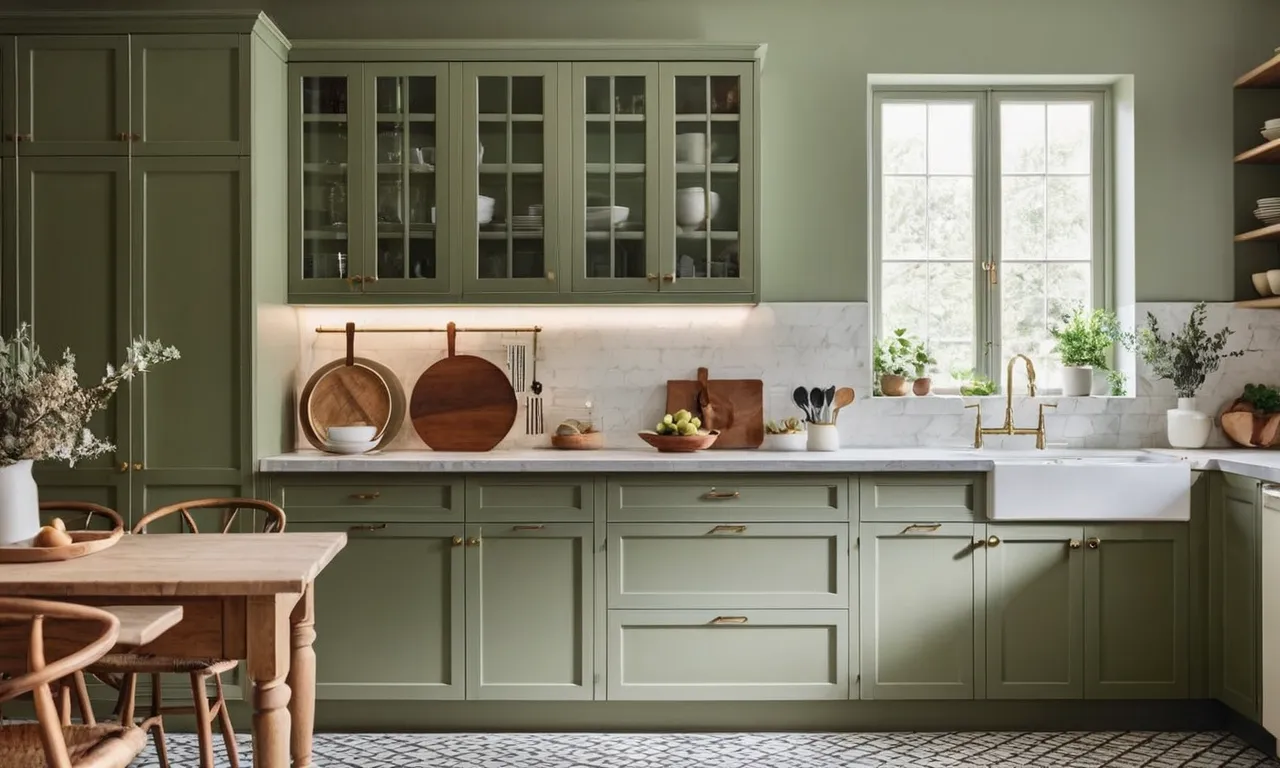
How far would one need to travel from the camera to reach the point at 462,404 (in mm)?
4145

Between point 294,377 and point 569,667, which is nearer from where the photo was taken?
point 569,667

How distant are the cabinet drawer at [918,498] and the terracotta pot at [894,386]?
0.75 m

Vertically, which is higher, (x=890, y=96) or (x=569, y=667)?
(x=890, y=96)

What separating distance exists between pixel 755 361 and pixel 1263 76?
Result: 91.5 inches

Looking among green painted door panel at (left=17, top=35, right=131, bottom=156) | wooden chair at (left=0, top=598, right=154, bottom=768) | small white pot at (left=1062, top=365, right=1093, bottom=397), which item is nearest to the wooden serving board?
small white pot at (left=1062, top=365, right=1093, bottom=397)

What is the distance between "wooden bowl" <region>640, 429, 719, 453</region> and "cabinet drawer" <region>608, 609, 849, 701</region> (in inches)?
25.2

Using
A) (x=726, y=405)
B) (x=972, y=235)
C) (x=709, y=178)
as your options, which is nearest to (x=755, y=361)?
(x=726, y=405)

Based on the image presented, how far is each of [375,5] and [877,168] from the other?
225 centimetres

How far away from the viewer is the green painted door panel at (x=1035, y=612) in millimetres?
3574

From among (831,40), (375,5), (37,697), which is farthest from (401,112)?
(37,697)

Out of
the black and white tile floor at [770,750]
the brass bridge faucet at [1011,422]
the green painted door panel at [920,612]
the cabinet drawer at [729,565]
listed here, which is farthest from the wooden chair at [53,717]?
the brass bridge faucet at [1011,422]

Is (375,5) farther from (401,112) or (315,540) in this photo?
(315,540)

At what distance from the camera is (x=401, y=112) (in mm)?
3910

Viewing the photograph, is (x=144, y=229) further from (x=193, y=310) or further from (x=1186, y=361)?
(x=1186, y=361)
